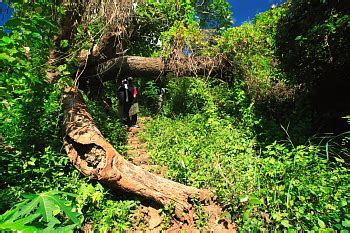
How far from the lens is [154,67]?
8.10 metres

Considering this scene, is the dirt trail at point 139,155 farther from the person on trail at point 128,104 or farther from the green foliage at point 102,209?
the green foliage at point 102,209

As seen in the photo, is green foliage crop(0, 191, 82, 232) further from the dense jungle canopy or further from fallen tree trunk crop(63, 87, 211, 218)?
fallen tree trunk crop(63, 87, 211, 218)

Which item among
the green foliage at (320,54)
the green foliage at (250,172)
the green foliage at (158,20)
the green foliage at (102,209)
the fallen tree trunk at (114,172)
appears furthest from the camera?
the green foliage at (158,20)

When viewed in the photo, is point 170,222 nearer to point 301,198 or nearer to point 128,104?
point 301,198

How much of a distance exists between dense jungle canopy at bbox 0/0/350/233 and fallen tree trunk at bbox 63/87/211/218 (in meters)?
0.02

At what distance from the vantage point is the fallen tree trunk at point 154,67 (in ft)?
25.3

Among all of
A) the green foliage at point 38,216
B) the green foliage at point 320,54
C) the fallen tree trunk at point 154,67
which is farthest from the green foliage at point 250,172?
the green foliage at point 38,216

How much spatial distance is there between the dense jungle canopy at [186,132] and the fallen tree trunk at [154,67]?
4 centimetres

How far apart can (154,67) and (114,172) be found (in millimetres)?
4518

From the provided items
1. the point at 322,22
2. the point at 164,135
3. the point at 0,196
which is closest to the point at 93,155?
the point at 0,196

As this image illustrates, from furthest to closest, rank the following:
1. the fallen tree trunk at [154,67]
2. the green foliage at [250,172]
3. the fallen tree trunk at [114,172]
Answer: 1. the fallen tree trunk at [154,67]
2. the fallen tree trunk at [114,172]
3. the green foliage at [250,172]

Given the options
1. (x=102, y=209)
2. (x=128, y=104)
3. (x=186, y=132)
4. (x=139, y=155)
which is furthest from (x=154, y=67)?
(x=102, y=209)

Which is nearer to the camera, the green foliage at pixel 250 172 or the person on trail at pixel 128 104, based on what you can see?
the green foliage at pixel 250 172

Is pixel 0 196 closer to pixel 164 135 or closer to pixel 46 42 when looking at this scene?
pixel 46 42
